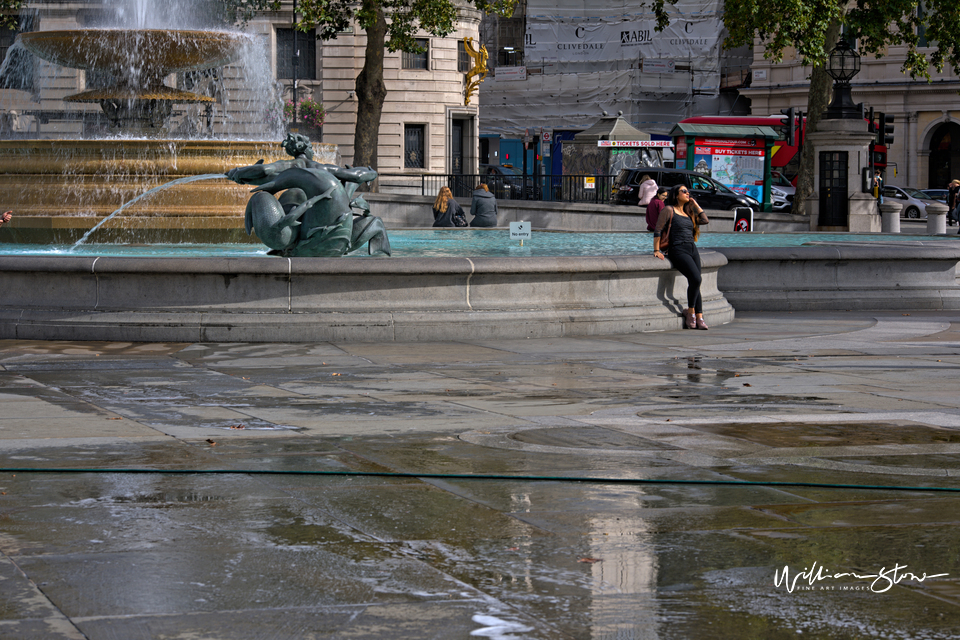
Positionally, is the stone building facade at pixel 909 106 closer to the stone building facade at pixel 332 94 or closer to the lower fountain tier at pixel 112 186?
the stone building facade at pixel 332 94

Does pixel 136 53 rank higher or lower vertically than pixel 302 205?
higher

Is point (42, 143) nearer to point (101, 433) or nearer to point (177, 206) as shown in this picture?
point (177, 206)

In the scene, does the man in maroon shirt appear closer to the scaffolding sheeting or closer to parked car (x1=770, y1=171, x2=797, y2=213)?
parked car (x1=770, y1=171, x2=797, y2=213)

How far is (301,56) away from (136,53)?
35.8 meters

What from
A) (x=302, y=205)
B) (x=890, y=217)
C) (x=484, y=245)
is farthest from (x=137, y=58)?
(x=890, y=217)

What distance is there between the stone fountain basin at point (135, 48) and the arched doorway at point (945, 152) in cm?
4390

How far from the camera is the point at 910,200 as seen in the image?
51.1 m

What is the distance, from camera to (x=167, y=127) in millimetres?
21938

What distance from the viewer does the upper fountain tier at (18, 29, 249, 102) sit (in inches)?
772

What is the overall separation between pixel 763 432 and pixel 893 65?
52.7m

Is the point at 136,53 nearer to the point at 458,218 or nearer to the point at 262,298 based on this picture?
the point at 458,218

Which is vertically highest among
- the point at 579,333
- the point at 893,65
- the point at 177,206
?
the point at 893,65

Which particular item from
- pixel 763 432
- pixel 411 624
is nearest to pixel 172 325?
pixel 763 432

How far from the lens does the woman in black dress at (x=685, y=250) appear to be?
14.1 m
